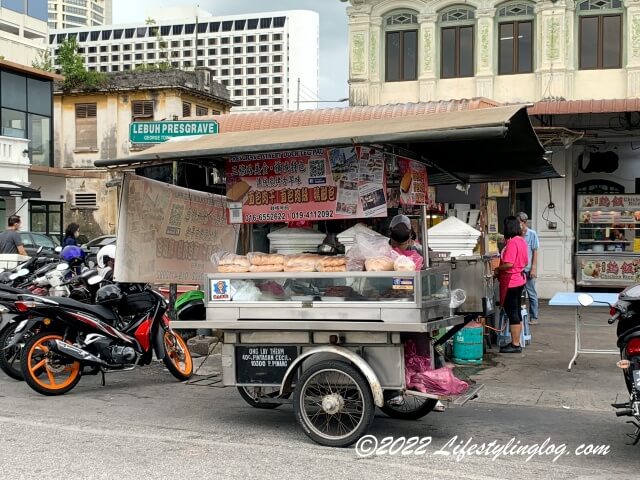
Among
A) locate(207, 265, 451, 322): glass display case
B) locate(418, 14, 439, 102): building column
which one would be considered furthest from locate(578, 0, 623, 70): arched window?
locate(207, 265, 451, 322): glass display case

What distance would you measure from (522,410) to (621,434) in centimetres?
116

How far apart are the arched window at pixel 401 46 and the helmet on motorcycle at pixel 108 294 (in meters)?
12.1

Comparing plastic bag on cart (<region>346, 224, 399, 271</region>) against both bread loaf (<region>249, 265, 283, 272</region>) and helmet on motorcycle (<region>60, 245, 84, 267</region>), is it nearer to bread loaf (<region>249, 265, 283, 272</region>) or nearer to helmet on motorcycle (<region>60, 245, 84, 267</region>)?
bread loaf (<region>249, 265, 283, 272</region>)

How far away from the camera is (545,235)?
18.0 meters

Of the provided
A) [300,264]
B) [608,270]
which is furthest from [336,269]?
[608,270]

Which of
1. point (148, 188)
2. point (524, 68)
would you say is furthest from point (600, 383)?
point (524, 68)

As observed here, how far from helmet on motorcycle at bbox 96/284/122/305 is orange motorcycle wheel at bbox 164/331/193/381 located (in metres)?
0.67

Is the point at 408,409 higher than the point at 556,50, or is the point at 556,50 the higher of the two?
the point at 556,50

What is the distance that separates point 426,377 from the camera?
630 centimetres

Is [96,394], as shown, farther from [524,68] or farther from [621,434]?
[524,68]

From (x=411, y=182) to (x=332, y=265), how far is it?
1.23 meters

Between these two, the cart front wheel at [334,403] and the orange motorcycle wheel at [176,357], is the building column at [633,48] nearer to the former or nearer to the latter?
the orange motorcycle wheel at [176,357]

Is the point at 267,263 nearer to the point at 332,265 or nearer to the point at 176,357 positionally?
the point at 332,265

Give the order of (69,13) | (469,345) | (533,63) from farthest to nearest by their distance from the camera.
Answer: (69,13)
(533,63)
(469,345)
